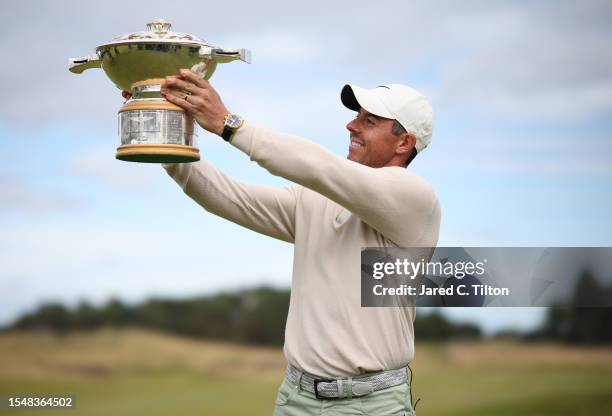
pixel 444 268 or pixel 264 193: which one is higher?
pixel 264 193

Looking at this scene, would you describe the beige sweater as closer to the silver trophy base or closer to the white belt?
the white belt

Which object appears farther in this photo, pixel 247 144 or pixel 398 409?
pixel 398 409

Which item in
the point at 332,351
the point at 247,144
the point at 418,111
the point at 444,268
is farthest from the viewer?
the point at 444,268

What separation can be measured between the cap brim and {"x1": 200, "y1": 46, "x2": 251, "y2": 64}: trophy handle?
55cm

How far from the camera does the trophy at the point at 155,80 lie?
4.07m

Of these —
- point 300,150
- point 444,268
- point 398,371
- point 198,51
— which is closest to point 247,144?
point 300,150

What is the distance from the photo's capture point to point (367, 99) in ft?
14.7

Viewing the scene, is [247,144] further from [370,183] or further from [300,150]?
[370,183]

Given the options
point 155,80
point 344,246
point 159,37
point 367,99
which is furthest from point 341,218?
point 159,37

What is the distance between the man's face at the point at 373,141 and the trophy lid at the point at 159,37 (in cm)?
87

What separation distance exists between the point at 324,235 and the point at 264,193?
18.5 inches

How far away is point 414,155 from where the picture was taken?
4.63 metres

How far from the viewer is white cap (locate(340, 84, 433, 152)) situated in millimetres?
4477

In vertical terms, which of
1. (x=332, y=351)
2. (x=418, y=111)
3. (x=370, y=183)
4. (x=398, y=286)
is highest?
(x=418, y=111)
